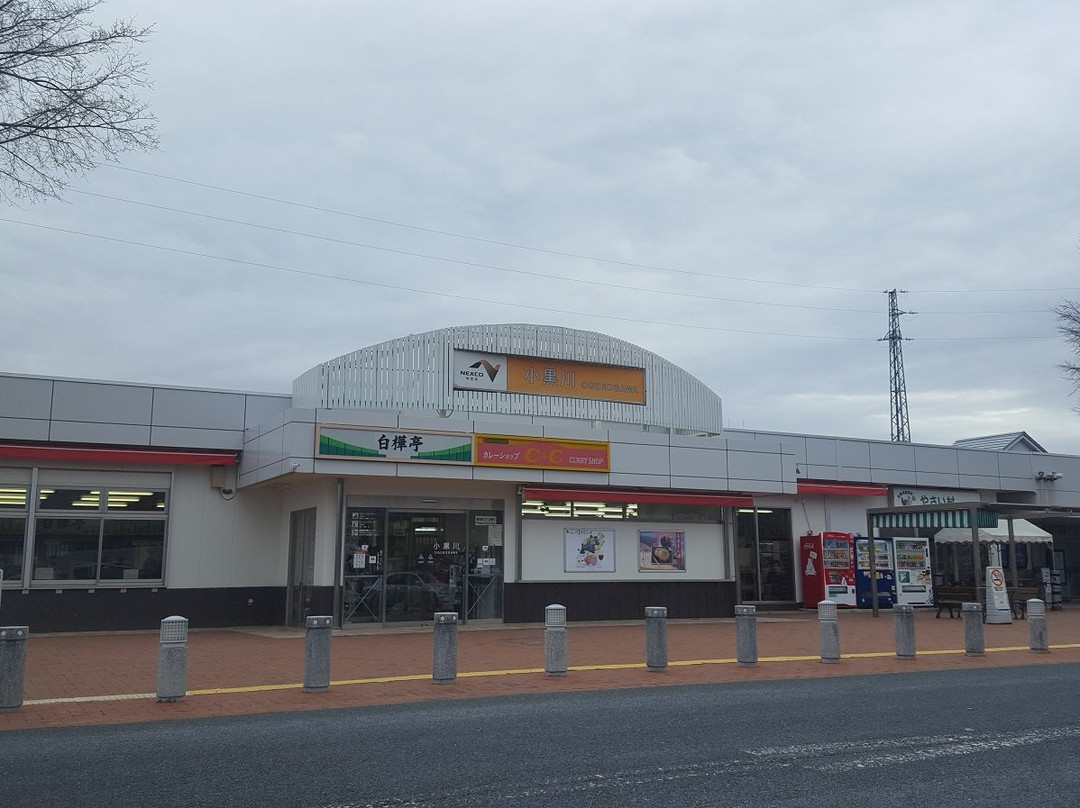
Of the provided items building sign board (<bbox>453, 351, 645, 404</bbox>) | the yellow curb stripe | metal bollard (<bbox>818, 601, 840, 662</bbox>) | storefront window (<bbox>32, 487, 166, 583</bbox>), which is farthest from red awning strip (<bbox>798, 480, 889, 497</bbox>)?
storefront window (<bbox>32, 487, 166, 583</bbox>)

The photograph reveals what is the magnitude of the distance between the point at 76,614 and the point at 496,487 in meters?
9.16

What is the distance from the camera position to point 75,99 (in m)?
12.0

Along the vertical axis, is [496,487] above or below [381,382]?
below

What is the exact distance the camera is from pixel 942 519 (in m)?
24.2

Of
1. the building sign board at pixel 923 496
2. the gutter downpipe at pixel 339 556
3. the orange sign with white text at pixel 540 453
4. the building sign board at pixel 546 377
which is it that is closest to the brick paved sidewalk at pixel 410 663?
the gutter downpipe at pixel 339 556

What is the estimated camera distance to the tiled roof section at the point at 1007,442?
37500 millimetres

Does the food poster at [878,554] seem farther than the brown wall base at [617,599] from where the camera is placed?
Yes

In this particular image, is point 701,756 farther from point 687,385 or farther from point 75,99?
point 687,385

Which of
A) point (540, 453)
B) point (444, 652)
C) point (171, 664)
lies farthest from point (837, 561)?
point (171, 664)

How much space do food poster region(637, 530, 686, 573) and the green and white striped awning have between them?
5600mm

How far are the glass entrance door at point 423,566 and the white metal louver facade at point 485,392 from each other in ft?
8.10

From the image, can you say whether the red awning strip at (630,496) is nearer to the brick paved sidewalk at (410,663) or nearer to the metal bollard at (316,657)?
the brick paved sidewalk at (410,663)

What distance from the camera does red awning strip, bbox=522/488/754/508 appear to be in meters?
22.0

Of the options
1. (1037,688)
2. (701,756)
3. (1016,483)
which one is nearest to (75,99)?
(701,756)
